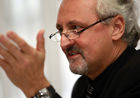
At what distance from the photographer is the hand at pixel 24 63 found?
92 centimetres

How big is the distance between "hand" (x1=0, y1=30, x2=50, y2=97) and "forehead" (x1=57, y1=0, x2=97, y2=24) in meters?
0.34

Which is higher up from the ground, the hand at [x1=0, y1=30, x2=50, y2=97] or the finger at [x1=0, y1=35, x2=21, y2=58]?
the finger at [x1=0, y1=35, x2=21, y2=58]

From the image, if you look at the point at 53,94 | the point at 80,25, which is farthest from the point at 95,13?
the point at 53,94

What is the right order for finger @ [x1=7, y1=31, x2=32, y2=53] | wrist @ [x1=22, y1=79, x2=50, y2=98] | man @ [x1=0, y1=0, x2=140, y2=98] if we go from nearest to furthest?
finger @ [x1=7, y1=31, x2=32, y2=53] → wrist @ [x1=22, y1=79, x2=50, y2=98] → man @ [x1=0, y1=0, x2=140, y2=98]

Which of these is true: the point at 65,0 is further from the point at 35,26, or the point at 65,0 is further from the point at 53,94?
the point at 35,26

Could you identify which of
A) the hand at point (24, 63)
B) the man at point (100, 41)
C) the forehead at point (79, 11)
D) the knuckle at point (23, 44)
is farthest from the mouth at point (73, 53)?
the knuckle at point (23, 44)

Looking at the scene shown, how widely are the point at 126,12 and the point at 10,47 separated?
755mm

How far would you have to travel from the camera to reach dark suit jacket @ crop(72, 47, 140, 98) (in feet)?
3.40

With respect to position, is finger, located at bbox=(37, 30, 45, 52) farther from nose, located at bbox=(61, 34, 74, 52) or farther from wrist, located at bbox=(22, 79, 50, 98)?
nose, located at bbox=(61, 34, 74, 52)

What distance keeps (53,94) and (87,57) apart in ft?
1.09

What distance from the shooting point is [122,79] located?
1075 mm

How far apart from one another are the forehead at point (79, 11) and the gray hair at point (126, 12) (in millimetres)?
37

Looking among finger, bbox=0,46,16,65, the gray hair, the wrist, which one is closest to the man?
the gray hair

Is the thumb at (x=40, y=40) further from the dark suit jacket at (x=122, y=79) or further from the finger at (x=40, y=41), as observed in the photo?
the dark suit jacket at (x=122, y=79)
